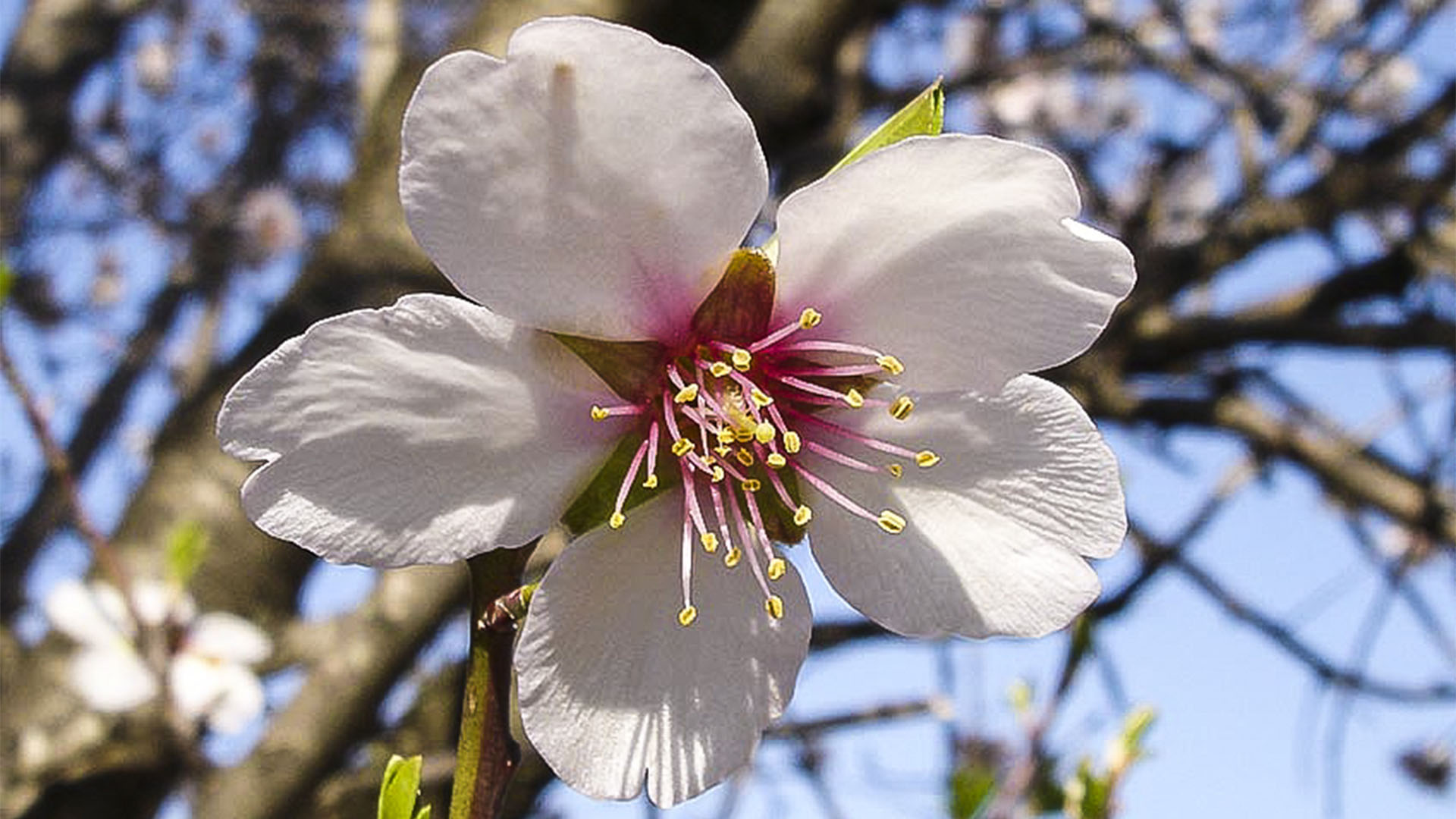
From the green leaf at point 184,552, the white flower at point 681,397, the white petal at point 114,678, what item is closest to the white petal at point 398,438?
the white flower at point 681,397

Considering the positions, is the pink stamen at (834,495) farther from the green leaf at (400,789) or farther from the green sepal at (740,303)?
the green leaf at (400,789)

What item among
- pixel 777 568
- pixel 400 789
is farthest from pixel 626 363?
pixel 400 789

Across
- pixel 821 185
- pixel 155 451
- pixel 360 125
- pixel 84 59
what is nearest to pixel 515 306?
pixel 821 185

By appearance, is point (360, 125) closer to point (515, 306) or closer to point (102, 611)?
point (102, 611)

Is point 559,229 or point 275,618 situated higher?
point 559,229

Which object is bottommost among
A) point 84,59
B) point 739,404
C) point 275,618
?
point 275,618

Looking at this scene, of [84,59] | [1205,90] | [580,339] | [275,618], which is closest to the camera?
[580,339]

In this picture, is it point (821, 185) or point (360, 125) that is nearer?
point (821, 185)

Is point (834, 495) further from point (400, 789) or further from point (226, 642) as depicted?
point (226, 642)

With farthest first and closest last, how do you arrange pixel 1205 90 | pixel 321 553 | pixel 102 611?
pixel 1205 90
pixel 102 611
pixel 321 553
